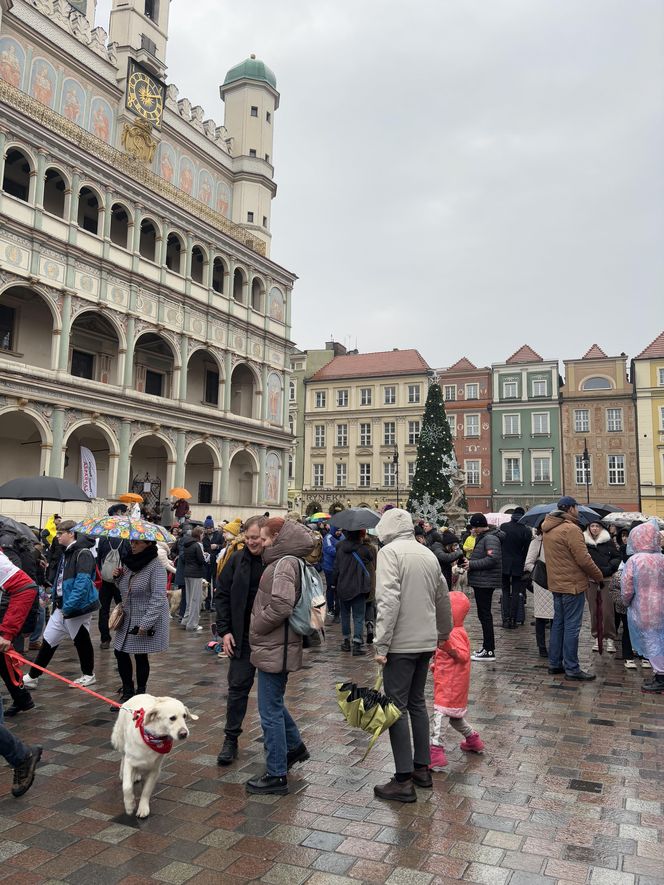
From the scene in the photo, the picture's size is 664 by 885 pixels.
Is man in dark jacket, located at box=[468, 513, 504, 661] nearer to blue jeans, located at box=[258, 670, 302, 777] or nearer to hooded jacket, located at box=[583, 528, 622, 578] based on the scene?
hooded jacket, located at box=[583, 528, 622, 578]

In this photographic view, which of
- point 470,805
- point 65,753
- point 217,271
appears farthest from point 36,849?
point 217,271

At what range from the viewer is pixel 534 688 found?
293 inches

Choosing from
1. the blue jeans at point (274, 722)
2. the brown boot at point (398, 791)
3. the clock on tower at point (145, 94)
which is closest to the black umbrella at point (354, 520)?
the blue jeans at point (274, 722)

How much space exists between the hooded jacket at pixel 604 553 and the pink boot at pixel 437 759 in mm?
5196

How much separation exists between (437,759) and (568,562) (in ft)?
11.7

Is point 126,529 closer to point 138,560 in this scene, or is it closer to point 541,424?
point 138,560

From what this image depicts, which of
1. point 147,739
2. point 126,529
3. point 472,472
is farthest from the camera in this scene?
point 472,472

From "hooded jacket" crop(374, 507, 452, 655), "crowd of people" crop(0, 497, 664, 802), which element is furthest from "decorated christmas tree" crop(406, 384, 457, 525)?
"hooded jacket" crop(374, 507, 452, 655)

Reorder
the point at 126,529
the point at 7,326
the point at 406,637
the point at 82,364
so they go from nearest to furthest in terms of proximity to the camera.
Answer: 1. the point at 406,637
2. the point at 126,529
3. the point at 7,326
4. the point at 82,364

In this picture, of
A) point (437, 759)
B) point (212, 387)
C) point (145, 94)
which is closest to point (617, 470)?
point (212, 387)

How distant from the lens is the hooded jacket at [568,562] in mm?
7750

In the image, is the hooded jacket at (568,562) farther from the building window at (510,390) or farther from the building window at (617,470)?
the building window at (510,390)

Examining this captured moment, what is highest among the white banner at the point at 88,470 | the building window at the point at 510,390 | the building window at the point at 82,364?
the building window at the point at 510,390

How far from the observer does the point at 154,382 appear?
114 ft
